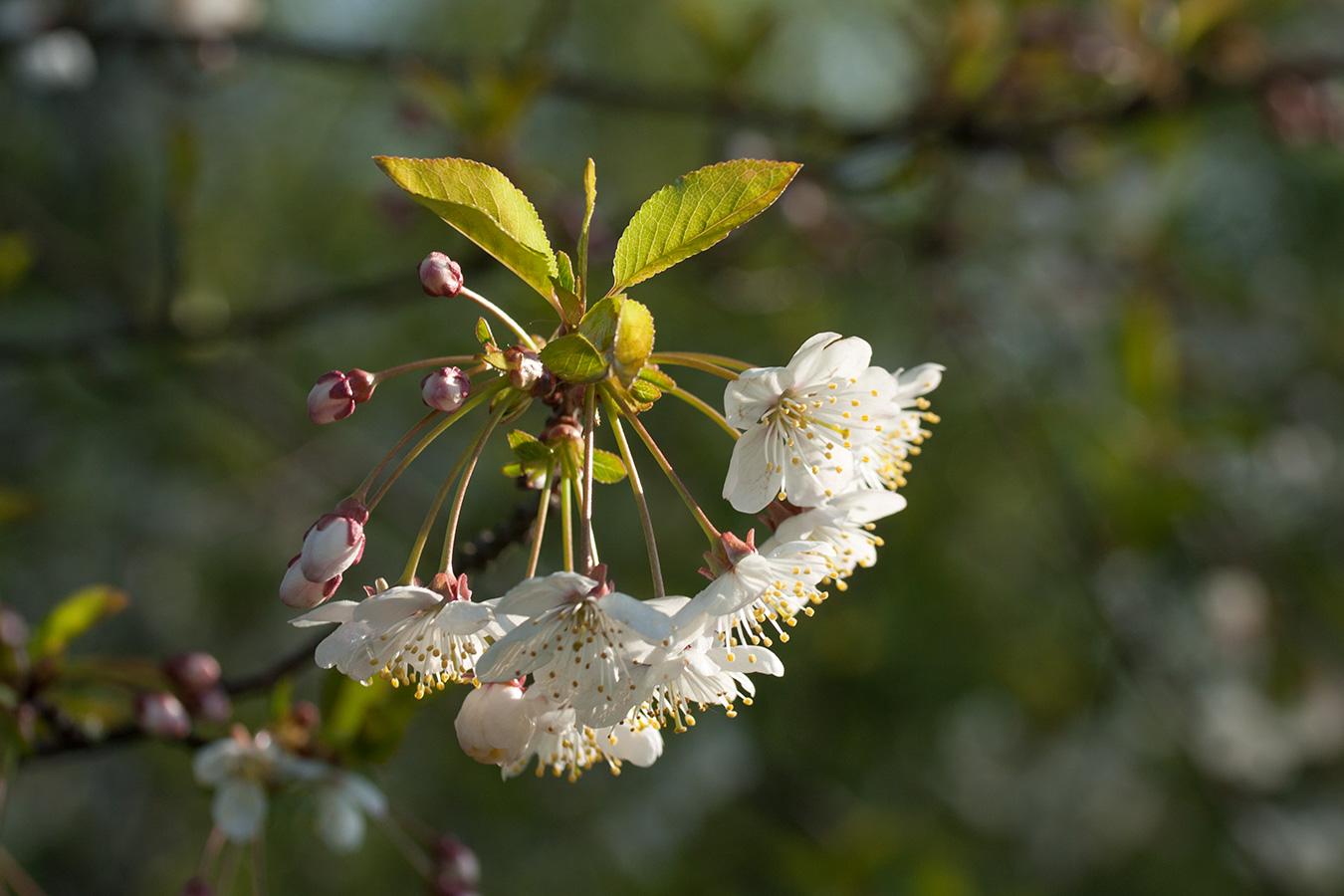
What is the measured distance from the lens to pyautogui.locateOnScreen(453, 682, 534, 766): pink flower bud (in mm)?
1052

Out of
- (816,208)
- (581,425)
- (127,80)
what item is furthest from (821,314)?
(127,80)

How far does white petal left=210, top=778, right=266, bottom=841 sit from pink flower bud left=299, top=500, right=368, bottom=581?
624 millimetres

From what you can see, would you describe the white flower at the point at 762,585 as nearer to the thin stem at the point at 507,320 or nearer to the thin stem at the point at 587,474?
the thin stem at the point at 587,474

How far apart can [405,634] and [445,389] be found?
11.8 inches

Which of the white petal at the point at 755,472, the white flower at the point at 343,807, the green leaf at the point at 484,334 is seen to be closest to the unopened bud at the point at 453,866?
the white flower at the point at 343,807

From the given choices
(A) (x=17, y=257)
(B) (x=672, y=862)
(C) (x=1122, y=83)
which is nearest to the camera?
(A) (x=17, y=257)

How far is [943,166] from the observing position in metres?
2.77

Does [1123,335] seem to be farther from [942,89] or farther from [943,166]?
[942,89]

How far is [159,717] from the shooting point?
56.2 inches

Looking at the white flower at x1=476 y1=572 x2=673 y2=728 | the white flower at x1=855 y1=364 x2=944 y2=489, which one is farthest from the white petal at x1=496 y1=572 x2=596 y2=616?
the white flower at x1=855 y1=364 x2=944 y2=489

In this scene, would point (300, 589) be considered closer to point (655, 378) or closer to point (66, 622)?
point (655, 378)

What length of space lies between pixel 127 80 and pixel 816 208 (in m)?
4.05

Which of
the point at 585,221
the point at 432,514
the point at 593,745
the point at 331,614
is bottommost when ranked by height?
the point at 593,745

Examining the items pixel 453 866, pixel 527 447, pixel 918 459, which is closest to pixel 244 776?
pixel 453 866
